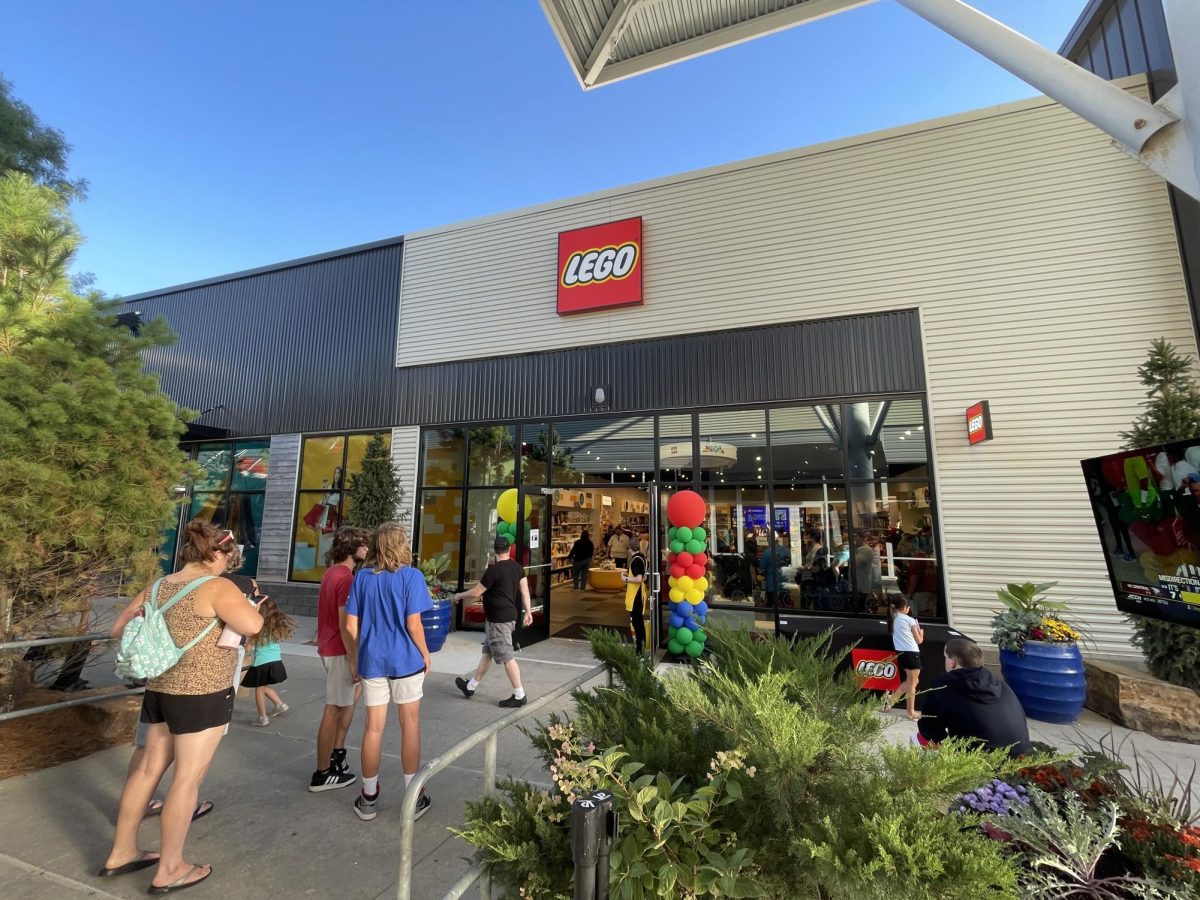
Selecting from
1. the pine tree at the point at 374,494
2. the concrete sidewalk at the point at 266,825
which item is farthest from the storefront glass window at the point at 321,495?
the concrete sidewalk at the point at 266,825

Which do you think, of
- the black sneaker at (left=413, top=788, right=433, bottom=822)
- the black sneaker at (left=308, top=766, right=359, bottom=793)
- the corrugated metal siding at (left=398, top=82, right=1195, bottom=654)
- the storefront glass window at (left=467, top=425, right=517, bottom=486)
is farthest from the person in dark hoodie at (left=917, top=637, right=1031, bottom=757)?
the storefront glass window at (left=467, top=425, right=517, bottom=486)

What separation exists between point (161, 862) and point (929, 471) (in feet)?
29.5

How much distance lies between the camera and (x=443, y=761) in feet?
6.31

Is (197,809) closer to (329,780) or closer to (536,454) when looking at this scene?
(329,780)

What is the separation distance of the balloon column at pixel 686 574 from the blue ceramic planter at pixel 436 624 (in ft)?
11.5

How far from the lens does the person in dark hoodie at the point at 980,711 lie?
2.92 metres

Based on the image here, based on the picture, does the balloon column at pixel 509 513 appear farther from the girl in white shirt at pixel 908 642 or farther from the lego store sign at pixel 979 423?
the lego store sign at pixel 979 423

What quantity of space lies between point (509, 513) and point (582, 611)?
3.60 meters

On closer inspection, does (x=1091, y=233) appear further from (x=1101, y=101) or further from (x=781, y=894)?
(x=781, y=894)

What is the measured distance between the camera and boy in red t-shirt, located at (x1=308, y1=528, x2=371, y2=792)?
3.69 m

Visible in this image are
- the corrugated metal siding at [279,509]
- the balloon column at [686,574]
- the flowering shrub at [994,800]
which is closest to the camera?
the flowering shrub at [994,800]

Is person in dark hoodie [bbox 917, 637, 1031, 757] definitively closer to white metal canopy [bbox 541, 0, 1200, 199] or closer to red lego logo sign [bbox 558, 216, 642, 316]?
white metal canopy [bbox 541, 0, 1200, 199]

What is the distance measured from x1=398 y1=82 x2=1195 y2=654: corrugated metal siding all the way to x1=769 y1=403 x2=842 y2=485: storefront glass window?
685 mm

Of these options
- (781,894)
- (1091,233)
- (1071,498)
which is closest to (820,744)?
(781,894)
